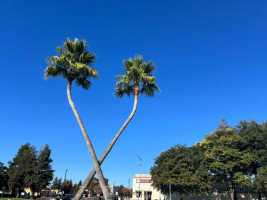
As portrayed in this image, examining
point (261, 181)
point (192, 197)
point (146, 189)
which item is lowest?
point (192, 197)

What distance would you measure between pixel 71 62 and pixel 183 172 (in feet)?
112

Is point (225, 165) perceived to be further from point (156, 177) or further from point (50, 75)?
point (50, 75)

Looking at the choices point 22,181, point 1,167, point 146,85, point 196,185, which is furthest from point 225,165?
point 1,167

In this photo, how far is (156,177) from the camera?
152 feet

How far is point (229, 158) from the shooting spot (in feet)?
136

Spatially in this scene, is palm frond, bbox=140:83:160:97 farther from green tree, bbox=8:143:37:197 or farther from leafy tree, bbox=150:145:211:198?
green tree, bbox=8:143:37:197

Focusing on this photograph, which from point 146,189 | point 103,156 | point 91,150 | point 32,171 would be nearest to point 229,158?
point 146,189

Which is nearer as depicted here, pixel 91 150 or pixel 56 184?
pixel 91 150

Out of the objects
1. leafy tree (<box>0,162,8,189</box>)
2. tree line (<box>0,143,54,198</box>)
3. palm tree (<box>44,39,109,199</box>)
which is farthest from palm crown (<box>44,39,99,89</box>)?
leafy tree (<box>0,162,8,189</box>)

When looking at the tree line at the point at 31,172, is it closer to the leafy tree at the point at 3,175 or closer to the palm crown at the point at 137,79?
the leafy tree at the point at 3,175

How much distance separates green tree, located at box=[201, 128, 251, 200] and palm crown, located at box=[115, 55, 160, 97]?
97.5 ft

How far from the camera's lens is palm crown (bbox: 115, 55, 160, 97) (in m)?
16.6

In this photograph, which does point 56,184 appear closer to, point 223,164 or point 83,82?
point 223,164

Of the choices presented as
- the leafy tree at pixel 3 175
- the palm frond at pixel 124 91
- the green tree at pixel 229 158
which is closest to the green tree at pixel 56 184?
the leafy tree at pixel 3 175
